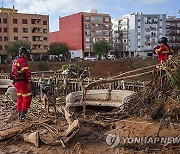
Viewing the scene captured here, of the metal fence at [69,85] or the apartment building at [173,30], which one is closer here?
the metal fence at [69,85]

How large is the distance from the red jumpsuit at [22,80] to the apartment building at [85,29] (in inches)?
2431

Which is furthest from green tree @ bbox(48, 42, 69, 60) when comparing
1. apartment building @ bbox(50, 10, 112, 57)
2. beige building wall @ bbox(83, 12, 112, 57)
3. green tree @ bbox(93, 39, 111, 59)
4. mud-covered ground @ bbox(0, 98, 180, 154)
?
mud-covered ground @ bbox(0, 98, 180, 154)

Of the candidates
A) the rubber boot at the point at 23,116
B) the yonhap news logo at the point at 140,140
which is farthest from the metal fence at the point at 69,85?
the yonhap news logo at the point at 140,140

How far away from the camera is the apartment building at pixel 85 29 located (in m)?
70.1

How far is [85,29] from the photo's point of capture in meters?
70.3

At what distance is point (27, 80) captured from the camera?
8172 mm

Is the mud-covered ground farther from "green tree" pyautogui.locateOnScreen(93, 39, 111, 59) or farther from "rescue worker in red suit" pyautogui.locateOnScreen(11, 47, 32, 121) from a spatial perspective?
"green tree" pyautogui.locateOnScreen(93, 39, 111, 59)

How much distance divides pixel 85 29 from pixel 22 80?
6310cm

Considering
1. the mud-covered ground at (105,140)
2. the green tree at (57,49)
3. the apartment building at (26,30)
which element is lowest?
the mud-covered ground at (105,140)

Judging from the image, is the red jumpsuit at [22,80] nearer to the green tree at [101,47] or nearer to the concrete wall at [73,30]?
the green tree at [101,47]

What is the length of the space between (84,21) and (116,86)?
199ft

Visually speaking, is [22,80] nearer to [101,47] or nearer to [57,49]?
[57,49]

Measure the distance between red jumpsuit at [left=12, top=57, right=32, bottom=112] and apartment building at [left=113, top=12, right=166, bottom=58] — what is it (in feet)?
238

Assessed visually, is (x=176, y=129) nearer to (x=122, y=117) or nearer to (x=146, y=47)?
(x=122, y=117)
